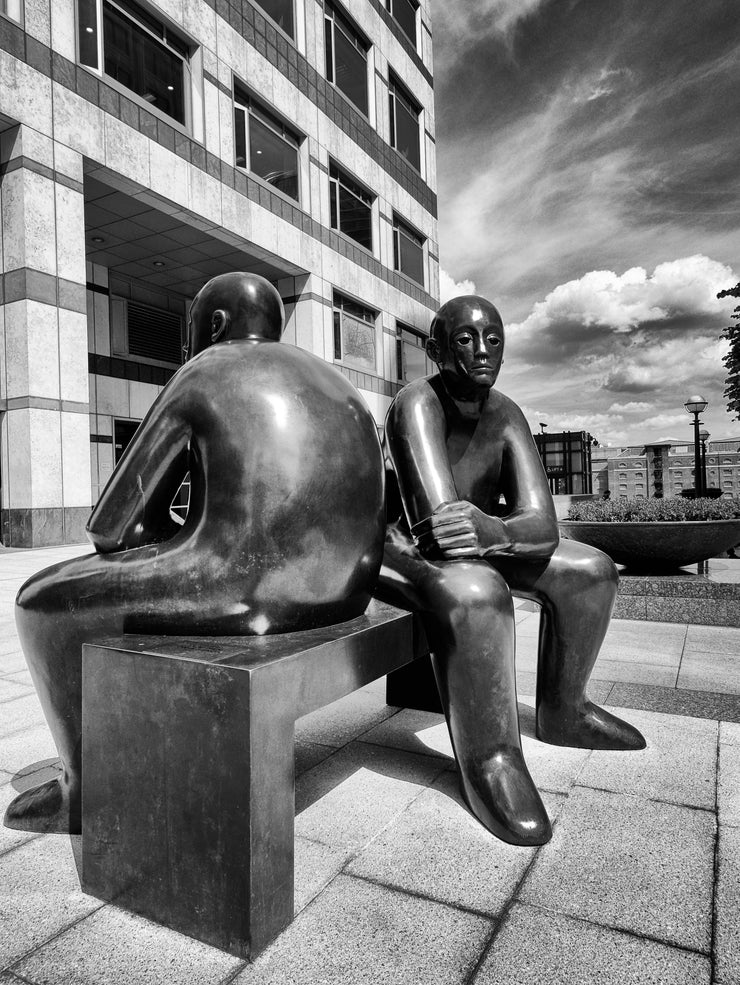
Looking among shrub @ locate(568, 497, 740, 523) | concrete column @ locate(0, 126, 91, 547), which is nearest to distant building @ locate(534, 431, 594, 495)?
concrete column @ locate(0, 126, 91, 547)

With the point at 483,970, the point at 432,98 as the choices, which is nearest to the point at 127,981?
the point at 483,970

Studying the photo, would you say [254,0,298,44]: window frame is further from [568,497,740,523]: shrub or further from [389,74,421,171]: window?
[568,497,740,523]: shrub

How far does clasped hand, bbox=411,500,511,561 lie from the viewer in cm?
247

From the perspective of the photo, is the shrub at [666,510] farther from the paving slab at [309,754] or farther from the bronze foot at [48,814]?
the bronze foot at [48,814]

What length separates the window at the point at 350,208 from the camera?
21234mm

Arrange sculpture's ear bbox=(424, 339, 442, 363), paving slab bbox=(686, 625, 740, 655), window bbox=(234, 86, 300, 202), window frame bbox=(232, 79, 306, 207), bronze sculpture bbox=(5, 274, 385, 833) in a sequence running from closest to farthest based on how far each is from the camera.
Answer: bronze sculpture bbox=(5, 274, 385, 833) < sculpture's ear bbox=(424, 339, 442, 363) < paving slab bbox=(686, 625, 740, 655) < window frame bbox=(232, 79, 306, 207) < window bbox=(234, 86, 300, 202)

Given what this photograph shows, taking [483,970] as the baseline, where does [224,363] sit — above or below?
above

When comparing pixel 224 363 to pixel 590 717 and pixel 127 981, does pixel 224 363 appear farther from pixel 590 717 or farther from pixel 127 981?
pixel 590 717

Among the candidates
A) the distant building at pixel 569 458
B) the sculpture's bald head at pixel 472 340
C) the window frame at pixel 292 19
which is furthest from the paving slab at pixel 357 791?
the distant building at pixel 569 458

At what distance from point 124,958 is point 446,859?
97 centimetres

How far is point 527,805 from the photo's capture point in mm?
2258

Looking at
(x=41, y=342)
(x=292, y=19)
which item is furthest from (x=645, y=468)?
(x=41, y=342)

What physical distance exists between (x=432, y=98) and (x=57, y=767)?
1199 inches

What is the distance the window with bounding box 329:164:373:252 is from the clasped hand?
2027cm
